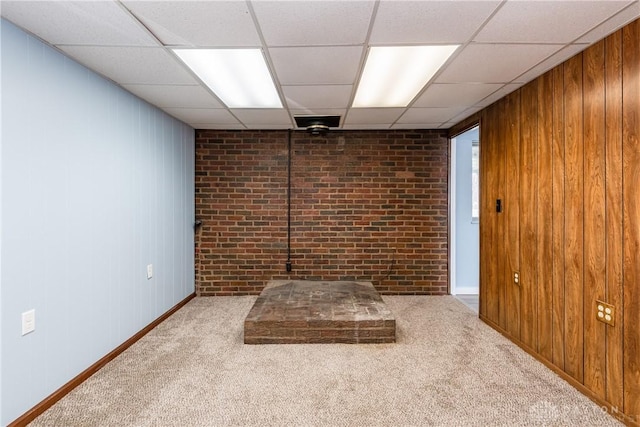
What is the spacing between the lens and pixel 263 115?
3656 millimetres

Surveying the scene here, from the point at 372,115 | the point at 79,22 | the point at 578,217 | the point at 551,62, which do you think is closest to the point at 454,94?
the point at 551,62

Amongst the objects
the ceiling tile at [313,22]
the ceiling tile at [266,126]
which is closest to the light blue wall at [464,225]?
the ceiling tile at [266,126]

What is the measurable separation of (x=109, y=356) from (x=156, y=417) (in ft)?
3.25

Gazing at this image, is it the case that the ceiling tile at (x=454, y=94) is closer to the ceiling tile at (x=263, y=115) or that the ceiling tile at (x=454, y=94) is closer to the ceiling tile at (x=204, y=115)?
the ceiling tile at (x=263, y=115)

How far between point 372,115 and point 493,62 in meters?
1.51

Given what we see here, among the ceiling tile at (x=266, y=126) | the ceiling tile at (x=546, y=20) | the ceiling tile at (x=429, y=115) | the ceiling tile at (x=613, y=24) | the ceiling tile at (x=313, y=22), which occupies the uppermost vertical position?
the ceiling tile at (x=266, y=126)

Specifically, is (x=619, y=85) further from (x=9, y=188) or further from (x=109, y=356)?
(x=109, y=356)

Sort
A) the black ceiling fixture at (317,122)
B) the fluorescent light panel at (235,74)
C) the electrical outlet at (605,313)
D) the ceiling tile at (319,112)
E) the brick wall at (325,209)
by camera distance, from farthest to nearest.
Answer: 1. the brick wall at (325,209)
2. the black ceiling fixture at (317,122)
3. the ceiling tile at (319,112)
4. the fluorescent light panel at (235,74)
5. the electrical outlet at (605,313)

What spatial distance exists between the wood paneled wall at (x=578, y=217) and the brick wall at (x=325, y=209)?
138 centimetres

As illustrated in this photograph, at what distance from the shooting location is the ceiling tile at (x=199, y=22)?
5.32ft

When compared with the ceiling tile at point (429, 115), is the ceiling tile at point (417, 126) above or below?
above

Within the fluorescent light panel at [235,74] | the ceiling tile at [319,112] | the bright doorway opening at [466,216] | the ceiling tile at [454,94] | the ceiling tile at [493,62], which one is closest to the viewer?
A: the ceiling tile at [493,62]

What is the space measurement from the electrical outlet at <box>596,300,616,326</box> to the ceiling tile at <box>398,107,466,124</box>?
2186 mm

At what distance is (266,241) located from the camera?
4.50m
